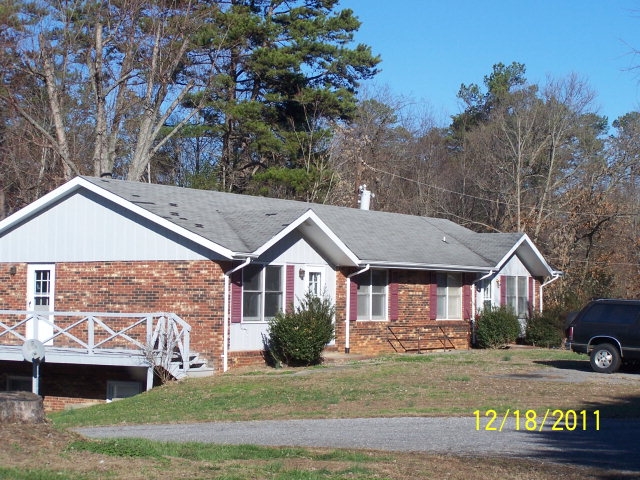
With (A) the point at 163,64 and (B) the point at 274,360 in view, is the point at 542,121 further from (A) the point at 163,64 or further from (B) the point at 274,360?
(B) the point at 274,360

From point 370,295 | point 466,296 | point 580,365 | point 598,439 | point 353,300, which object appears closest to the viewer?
point 598,439

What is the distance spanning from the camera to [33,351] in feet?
68.2

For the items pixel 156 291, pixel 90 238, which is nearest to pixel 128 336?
pixel 156 291

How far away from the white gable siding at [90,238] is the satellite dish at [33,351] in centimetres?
324

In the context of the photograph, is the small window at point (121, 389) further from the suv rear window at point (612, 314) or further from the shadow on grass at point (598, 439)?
the shadow on grass at point (598, 439)

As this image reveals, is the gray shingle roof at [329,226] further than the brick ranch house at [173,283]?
Yes

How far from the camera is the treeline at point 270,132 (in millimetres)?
34562

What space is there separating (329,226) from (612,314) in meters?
8.94

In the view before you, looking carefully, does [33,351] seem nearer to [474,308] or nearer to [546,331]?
[474,308]

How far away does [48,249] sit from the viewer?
80.5ft

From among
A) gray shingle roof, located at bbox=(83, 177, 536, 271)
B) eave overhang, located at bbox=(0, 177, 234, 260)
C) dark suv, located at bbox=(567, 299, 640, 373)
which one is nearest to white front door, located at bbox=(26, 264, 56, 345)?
eave overhang, located at bbox=(0, 177, 234, 260)

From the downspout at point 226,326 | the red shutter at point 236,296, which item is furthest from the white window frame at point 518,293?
the downspout at point 226,326

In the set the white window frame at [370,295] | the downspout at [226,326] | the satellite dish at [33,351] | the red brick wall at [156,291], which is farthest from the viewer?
the white window frame at [370,295]

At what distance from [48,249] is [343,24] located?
22549 millimetres
